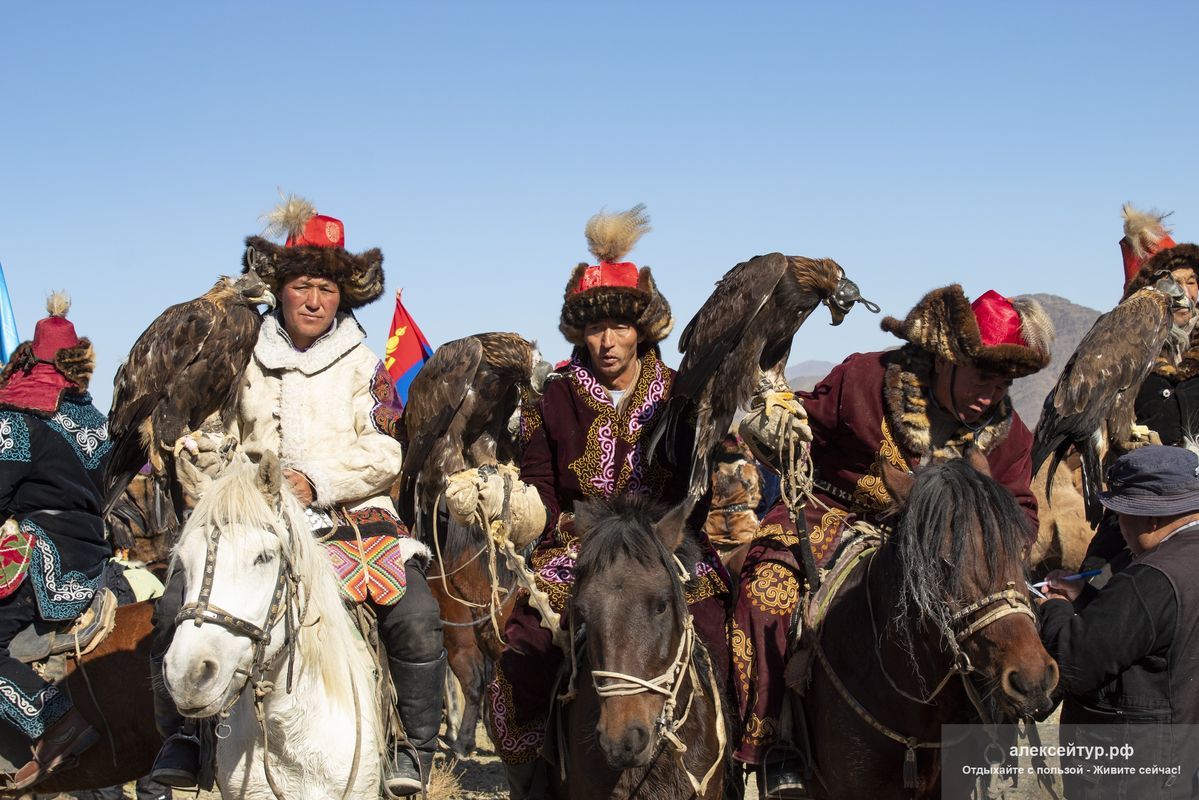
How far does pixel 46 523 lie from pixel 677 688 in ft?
12.4

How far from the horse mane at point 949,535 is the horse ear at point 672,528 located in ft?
2.61

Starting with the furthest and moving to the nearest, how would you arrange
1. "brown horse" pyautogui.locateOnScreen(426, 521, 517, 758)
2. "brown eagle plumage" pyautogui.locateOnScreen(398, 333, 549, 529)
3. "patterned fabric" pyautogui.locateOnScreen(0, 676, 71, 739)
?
"brown horse" pyautogui.locateOnScreen(426, 521, 517, 758) → "brown eagle plumage" pyautogui.locateOnScreen(398, 333, 549, 529) → "patterned fabric" pyautogui.locateOnScreen(0, 676, 71, 739)

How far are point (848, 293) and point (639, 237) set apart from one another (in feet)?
3.27

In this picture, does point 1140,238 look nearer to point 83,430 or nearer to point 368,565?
point 368,565

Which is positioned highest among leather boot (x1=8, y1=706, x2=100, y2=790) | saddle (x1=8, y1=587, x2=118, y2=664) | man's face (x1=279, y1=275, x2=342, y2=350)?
man's face (x1=279, y1=275, x2=342, y2=350)

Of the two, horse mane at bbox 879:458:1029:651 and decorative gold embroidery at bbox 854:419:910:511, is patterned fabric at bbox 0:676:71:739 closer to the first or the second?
decorative gold embroidery at bbox 854:419:910:511

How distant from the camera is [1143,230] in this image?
7.41m

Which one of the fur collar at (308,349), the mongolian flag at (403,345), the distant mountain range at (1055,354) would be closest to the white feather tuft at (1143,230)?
the fur collar at (308,349)

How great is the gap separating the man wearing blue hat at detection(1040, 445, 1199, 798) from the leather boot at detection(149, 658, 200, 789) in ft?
10.5

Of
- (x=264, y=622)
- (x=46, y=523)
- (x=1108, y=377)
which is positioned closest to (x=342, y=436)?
(x=264, y=622)

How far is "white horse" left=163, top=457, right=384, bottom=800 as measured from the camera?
339 cm

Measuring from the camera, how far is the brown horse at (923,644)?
3.46m

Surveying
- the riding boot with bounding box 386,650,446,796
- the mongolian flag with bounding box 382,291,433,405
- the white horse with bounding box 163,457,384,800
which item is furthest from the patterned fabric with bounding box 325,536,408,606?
the mongolian flag with bounding box 382,291,433,405

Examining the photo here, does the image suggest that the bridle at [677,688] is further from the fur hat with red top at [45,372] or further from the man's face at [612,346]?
the fur hat with red top at [45,372]
